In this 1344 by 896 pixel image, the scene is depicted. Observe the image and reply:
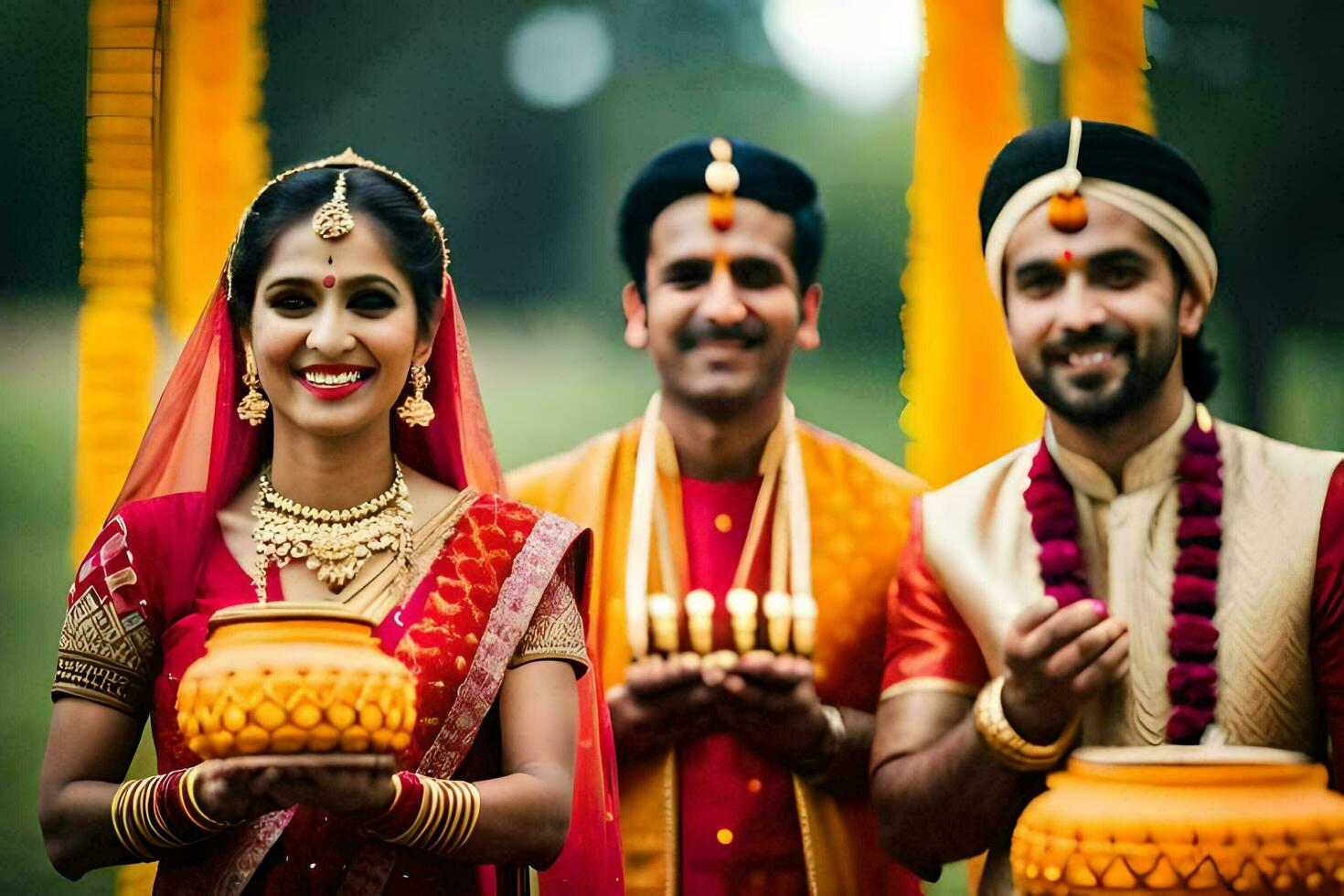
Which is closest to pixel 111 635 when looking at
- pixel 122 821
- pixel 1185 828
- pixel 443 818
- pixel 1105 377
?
pixel 122 821

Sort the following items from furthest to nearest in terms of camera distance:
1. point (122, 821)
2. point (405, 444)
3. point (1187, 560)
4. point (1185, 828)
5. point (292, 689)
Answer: point (1187, 560) < point (405, 444) < point (122, 821) < point (1185, 828) < point (292, 689)

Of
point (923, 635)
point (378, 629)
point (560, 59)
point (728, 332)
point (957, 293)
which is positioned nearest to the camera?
point (378, 629)

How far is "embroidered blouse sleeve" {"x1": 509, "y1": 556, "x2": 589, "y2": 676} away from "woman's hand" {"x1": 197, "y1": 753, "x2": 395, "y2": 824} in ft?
1.70

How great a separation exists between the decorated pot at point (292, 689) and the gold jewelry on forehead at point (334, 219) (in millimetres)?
816

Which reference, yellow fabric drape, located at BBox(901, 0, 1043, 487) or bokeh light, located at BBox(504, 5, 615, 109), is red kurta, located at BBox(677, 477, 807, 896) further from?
bokeh light, located at BBox(504, 5, 615, 109)

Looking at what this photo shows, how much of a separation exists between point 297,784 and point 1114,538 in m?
1.91

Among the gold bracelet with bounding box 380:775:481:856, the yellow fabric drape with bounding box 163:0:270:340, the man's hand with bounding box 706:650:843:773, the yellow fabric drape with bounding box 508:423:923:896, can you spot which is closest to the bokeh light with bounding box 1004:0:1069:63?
the yellow fabric drape with bounding box 508:423:923:896

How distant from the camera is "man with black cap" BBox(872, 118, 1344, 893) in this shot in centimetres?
418

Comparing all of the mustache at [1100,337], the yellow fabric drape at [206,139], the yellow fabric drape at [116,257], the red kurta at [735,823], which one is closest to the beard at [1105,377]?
the mustache at [1100,337]

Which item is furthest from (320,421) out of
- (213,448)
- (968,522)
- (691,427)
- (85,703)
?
(968,522)

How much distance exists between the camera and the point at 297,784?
3.35 meters

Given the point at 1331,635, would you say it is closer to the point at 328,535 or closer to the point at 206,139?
the point at 328,535

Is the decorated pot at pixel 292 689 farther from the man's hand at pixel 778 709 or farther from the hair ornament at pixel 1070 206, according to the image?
the hair ornament at pixel 1070 206

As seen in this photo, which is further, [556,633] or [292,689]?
[556,633]
